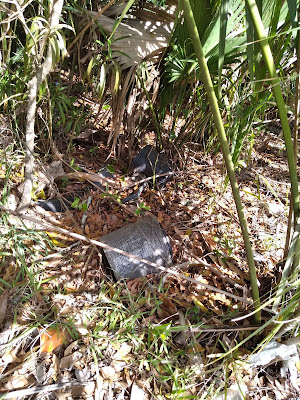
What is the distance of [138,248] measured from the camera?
1302 mm

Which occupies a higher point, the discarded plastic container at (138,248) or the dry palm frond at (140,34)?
the dry palm frond at (140,34)

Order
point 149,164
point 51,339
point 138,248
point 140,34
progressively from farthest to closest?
point 149,164
point 140,34
point 138,248
point 51,339

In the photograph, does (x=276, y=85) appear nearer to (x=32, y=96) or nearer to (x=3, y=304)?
(x=32, y=96)

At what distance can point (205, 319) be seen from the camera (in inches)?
47.3

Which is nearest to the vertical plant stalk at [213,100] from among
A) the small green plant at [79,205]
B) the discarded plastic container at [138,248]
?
the discarded plastic container at [138,248]

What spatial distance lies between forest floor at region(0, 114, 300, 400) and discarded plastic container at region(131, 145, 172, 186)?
16 centimetres

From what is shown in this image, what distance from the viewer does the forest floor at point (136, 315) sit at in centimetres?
100

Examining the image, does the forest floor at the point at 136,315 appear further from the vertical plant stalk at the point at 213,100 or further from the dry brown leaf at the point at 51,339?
the vertical plant stalk at the point at 213,100

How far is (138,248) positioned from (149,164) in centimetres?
62

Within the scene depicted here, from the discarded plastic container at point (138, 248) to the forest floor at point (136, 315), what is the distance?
0.05 meters

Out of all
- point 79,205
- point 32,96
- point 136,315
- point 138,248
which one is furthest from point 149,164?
point 136,315

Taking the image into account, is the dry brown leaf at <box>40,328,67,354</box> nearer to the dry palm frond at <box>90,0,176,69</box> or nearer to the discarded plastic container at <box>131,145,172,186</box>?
the discarded plastic container at <box>131,145,172,186</box>

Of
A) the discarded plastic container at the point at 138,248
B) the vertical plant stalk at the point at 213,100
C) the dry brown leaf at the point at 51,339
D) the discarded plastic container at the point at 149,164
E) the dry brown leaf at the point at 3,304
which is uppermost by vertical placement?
the vertical plant stalk at the point at 213,100

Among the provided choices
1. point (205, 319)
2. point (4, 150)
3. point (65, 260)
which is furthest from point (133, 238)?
point (4, 150)
